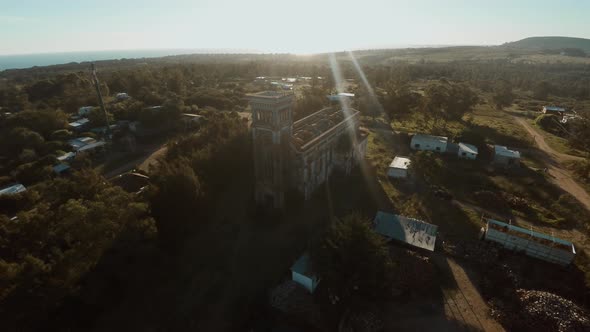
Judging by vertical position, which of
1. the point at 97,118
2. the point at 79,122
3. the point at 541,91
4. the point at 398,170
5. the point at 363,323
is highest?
the point at 541,91

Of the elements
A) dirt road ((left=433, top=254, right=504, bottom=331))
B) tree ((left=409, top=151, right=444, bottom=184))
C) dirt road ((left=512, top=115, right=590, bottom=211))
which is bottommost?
dirt road ((left=433, top=254, right=504, bottom=331))

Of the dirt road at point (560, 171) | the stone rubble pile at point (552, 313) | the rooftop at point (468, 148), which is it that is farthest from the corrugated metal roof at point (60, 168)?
the dirt road at point (560, 171)

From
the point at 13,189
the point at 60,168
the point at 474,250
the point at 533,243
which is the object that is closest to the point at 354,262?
the point at 474,250

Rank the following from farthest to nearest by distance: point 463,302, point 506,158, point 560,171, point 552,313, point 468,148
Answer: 1. point 468,148
2. point 506,158
3. point 560,171
4. point 463,302
5. point 552,313

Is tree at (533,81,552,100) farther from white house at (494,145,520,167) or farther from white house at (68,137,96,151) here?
white house at (68,137,96,151)

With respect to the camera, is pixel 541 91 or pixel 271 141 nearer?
pixel 271 141

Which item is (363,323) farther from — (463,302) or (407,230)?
(407,230)

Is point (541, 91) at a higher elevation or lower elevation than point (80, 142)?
higher

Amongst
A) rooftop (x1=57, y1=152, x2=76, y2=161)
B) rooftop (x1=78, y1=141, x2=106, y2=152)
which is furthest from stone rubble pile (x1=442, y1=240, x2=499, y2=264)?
rooftop (x1=57, y1=152, x2=76, y2=161)
